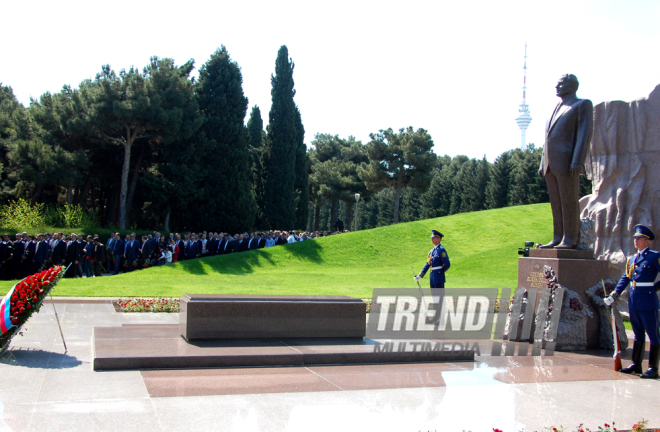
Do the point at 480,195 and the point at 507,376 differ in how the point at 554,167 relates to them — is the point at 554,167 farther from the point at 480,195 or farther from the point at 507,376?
the point at 480,195

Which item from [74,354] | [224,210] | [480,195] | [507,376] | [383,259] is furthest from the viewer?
[480,195]

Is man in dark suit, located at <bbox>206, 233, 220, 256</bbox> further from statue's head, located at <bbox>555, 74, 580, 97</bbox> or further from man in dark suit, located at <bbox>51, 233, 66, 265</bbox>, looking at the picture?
statue's head, located at <bbox>555, 74, 580, 97</bbox>

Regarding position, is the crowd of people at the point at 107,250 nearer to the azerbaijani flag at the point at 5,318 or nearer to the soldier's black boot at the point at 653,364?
the azerbaijani flag at the point at 5,318

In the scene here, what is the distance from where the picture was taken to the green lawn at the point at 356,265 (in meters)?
15.6

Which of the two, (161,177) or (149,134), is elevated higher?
(149,134)

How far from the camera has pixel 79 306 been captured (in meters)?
11.5

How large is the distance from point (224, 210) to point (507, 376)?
27.1 m

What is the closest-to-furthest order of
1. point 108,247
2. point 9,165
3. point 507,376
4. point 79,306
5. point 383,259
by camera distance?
point 507,376
point 79,306
point 108,247
point 383,259
point 9,165

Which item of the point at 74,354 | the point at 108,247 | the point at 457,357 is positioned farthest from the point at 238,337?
the point at 108,247

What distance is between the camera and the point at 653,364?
664 centimetres

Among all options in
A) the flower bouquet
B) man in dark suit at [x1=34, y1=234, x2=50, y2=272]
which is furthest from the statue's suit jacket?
man in dark suit at [x1=34, y1=234, x2=50, y2=272]

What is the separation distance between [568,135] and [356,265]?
18591mm

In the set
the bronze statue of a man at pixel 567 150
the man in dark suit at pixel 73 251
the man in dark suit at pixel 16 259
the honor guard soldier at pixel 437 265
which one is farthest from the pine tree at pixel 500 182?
the bronze statue of a man at pixel 567 150

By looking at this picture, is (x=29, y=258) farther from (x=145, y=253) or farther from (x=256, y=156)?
(x=256, y=156)
